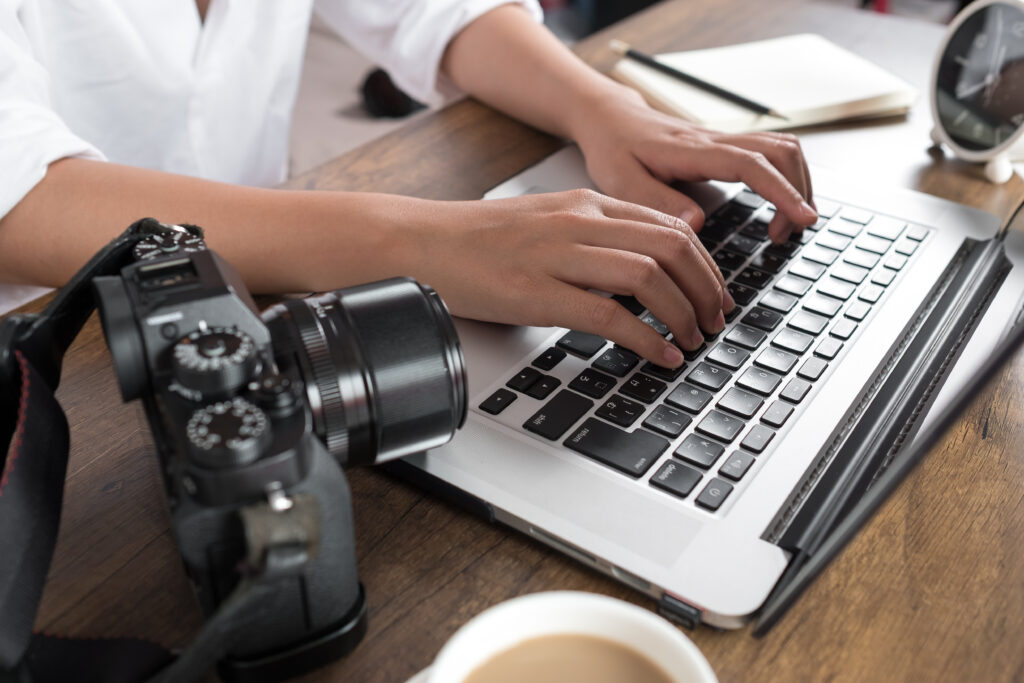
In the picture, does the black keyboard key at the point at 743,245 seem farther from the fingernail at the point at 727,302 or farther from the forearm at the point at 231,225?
the forearm at the point at 231,225

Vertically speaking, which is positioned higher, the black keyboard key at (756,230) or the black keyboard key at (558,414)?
the black keyboard key at (558,414)

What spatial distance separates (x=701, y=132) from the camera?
2.21 feet

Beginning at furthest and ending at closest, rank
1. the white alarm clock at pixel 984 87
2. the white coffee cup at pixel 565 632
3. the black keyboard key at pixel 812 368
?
1. the white alarm clock at pixel 984 87
2. the black keyboard key at pixel 812 368
3. the white coffee cup at pixel 565 632

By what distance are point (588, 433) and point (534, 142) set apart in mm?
409

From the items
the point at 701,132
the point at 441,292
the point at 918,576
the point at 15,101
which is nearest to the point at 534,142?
the point at 701,132

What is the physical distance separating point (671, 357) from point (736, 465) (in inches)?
3.2

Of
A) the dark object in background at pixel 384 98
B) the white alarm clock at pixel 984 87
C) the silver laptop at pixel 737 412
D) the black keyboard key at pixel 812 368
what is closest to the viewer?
the silver laptop at pixel 737 412

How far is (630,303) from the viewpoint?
21.6 inches

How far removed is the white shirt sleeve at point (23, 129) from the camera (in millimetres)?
544

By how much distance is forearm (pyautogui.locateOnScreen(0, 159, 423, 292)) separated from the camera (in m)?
0.55

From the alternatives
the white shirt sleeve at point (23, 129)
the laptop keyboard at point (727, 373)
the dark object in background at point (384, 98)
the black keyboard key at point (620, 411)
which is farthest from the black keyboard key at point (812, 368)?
the dark object in background at point (384, 98)

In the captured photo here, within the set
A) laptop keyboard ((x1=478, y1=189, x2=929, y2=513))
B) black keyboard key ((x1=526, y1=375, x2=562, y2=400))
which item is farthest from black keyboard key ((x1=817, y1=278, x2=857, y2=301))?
black keyboard key ((x1=526, y1=375, x2=562, y2=400))

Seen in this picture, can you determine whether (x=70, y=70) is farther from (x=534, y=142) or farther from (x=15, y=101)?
(x=534, y=142)

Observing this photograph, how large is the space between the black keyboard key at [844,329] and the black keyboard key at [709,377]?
0.09 m
